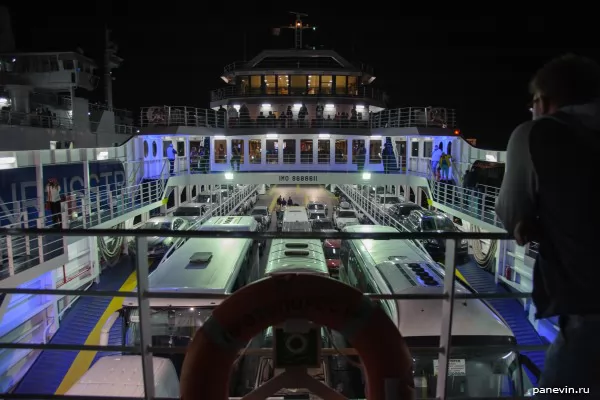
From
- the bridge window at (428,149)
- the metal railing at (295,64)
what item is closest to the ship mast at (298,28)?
the metal railing at (295,64)

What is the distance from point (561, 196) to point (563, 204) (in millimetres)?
31

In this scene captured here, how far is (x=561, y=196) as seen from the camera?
1620mm

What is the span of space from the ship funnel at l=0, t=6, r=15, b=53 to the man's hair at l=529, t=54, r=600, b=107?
129 feet

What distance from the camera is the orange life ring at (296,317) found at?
7.16ft

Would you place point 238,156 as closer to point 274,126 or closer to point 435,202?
point 274,126

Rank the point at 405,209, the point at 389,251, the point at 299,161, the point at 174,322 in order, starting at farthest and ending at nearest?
the point at 299,161 → the point at 405,209 → the point at 389,251 → the point at 174,322

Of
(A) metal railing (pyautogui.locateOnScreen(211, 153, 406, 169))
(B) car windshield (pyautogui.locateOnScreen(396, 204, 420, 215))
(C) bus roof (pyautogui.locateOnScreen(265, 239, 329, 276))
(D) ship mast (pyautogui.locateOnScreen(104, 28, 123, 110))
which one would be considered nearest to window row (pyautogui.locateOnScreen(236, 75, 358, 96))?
(A) metal railing (pyautogui.locateOnScreen(211, 153, 406, 169))

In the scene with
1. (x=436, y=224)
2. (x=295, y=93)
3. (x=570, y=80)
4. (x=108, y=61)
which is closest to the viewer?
(x=570, y=80)

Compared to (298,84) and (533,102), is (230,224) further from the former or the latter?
(298,84)

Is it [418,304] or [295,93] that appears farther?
[295,93]

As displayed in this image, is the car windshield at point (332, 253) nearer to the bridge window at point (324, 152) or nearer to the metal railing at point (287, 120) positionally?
the metal railing at point (287, 120)

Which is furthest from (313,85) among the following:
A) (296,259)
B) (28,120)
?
(296,259)

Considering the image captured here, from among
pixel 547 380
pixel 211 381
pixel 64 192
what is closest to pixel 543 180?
pixel 547 380

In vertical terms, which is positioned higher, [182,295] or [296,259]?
[182,295]
